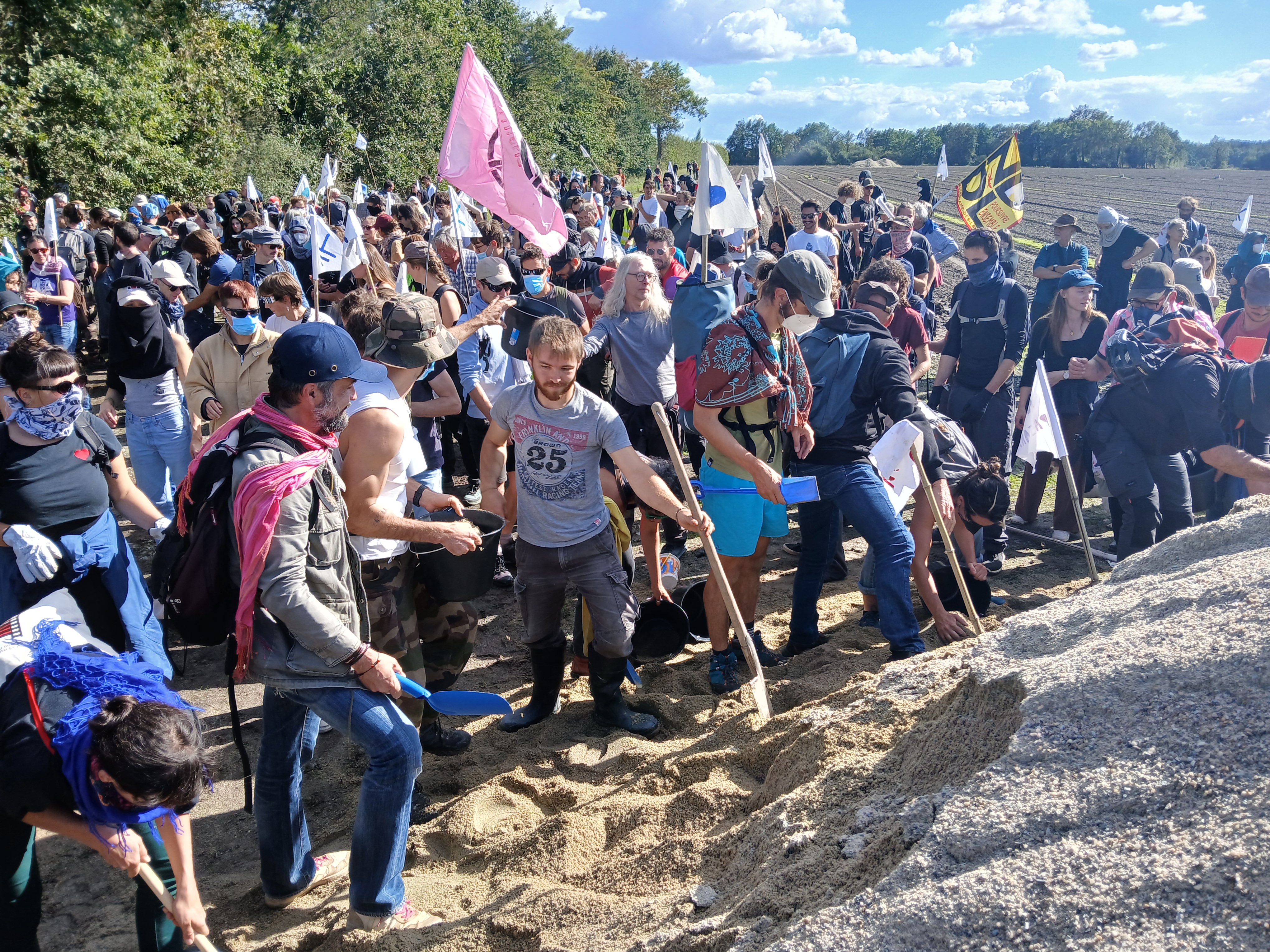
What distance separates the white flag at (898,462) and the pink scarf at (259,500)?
2801 millimetres

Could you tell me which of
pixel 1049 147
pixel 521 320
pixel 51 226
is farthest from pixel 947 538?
pixel 1049 147

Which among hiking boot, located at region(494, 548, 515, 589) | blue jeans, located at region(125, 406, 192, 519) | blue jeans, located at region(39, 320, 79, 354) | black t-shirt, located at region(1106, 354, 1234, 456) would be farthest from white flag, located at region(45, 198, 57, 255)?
black t-shirt, located at region(1106, 354, 1234, 456)

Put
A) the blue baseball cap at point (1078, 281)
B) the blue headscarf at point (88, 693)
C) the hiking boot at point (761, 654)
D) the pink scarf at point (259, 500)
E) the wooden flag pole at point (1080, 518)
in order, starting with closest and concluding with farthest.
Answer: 1. the blue headscarf at point (88, 693)
2. the pink scarf at point (259, 500)
3. the hiking boot at point (761, 654)
4. the wooden flag pole at point (1080, 518)
5. the blue baseball cap at point (1078, 281)

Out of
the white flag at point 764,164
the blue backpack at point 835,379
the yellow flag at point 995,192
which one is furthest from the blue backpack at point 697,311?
the white flag at point 764,164

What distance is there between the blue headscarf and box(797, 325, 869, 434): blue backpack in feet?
10.4

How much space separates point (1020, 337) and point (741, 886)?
217 inches

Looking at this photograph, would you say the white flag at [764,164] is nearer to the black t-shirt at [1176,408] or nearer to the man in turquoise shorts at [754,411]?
the black t-shirt at [1176,408]

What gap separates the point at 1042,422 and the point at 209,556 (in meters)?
5.09

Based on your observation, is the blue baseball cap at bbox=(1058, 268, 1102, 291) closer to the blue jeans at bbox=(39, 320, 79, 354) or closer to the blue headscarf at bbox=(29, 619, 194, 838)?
the blue headscarf at bbox=(29, 619, 194, 838)

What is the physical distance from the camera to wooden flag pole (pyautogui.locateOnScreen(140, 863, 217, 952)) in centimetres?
256

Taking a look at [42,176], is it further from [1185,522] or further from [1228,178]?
[1228,178]

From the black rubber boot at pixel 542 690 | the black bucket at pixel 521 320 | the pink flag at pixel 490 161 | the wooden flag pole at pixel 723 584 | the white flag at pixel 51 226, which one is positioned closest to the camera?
the wooden flag pole at pixel 723 584

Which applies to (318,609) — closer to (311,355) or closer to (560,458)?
(311,355)

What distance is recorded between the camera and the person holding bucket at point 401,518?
343 cm
